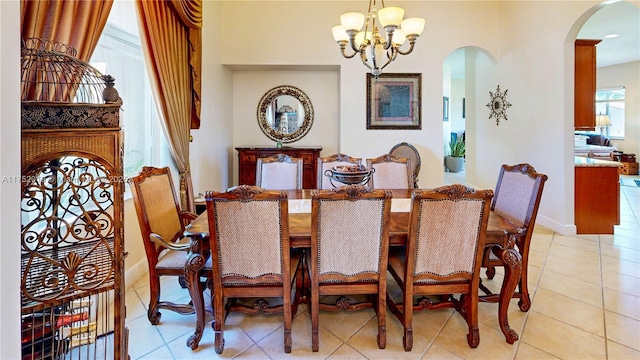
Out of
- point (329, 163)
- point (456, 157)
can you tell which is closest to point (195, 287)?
point (329, 163)

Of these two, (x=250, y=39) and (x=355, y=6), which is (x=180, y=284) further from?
(x=355, y=6)

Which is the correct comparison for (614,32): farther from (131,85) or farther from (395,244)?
(131,85)

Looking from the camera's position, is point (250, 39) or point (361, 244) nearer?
point (361, 244)

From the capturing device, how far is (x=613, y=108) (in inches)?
336

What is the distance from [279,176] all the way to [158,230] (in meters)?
1.26

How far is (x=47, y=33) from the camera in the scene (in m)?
1.44

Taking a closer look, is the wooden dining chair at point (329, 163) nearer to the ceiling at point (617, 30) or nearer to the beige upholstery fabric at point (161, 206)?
the beige upholstery fabric at point (161, 206)

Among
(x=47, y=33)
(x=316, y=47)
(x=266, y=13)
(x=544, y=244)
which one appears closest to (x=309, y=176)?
(x=316, y=47)

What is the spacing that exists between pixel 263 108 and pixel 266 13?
1413 mm

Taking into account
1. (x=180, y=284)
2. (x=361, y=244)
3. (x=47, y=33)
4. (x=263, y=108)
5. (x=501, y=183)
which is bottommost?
(x=180, y=284)

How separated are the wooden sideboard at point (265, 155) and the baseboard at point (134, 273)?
2.02 meters

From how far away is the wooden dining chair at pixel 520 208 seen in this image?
2.01m

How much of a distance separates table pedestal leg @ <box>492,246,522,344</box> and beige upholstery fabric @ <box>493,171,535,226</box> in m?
0.41
